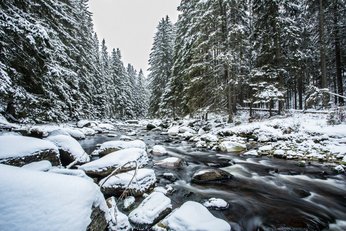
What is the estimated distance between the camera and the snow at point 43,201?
227cm

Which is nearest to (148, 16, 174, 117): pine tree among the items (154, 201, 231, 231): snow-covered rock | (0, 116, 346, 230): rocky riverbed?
(0, 116, 346, 230): rocky riverbed

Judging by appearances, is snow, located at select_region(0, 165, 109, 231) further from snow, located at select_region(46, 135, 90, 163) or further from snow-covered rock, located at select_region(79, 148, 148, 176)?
snow, located at select_region(46, 135, 90, 163)

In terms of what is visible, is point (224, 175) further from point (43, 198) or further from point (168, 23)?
point (168, 23)

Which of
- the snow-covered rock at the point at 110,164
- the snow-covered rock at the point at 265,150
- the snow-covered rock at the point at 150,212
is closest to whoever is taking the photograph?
the snow-covered rock at the point at 150,212

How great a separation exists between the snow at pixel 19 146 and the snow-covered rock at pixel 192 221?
3.82 meters

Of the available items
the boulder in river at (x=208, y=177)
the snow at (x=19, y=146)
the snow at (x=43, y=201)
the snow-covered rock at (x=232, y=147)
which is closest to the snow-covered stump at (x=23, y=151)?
the snow at (x=19, y=146)

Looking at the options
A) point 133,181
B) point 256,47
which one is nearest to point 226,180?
point 133,181

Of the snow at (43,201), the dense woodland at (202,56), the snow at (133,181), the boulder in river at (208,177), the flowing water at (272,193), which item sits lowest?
the flowing water at (272,193)

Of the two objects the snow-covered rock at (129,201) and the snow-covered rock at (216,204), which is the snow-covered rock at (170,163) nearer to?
the snow-covered rock at (216,204)

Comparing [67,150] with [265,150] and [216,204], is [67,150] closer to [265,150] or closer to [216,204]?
[216,204]

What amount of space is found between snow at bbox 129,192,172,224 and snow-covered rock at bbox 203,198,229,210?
3.97ft

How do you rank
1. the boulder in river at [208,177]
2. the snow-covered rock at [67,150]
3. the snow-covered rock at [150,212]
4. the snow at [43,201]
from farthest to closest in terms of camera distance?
the snow-covered rock at [67,150] → the boulder in river at [208,177] → the snow-covered rock at [150,212] → the snow at [43,201]

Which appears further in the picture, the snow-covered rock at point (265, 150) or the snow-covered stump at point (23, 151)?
the snow-covered rock at point (265, 150)

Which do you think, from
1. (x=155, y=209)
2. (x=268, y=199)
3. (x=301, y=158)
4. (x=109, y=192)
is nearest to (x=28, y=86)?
(x=109, y=192)
